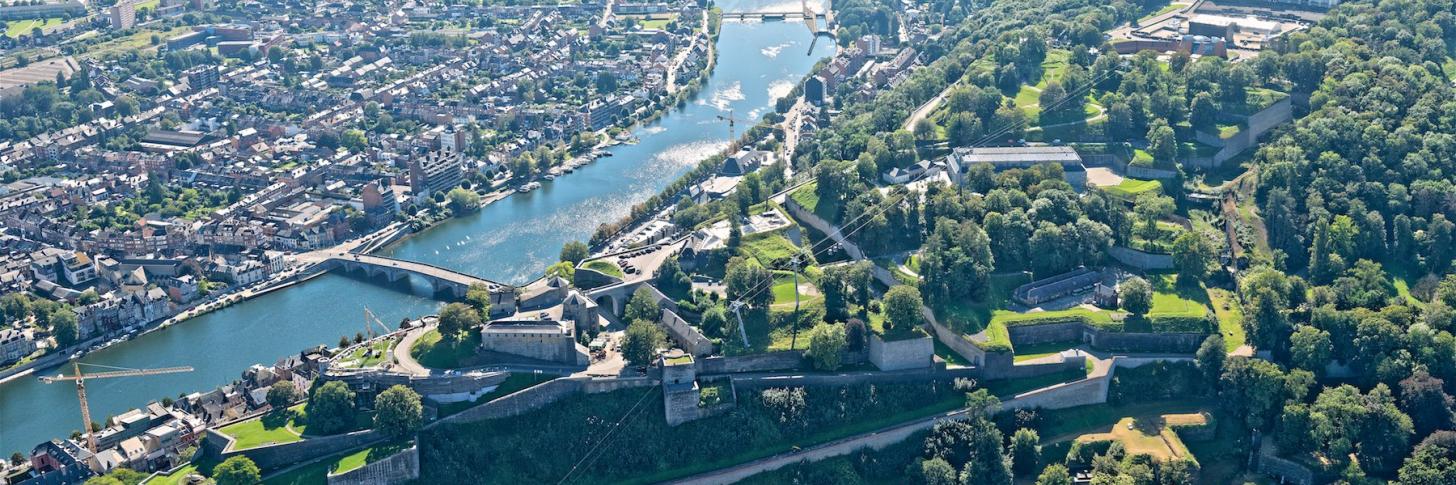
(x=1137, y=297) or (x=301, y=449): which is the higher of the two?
(x=1137, y=297)

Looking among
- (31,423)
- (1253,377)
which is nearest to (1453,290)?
(1253,377)

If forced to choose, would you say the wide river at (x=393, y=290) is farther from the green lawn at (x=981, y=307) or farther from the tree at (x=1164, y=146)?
the tree at (x=1164, y=146)

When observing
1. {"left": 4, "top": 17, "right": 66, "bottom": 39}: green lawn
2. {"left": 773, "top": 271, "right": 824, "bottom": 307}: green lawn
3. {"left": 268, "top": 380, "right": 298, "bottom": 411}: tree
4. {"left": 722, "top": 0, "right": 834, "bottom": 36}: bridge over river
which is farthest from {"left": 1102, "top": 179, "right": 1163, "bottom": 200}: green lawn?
{"left": 4, "top": 17, "right": 66, "bottom": 39}: green lawn

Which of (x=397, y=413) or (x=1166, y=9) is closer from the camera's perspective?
(x=397, y=413)

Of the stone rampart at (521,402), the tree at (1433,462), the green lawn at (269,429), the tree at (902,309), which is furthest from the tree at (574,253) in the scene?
the tree at (1433,462)

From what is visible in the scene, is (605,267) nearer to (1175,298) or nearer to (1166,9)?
(1175,298)

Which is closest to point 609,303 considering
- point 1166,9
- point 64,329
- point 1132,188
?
point 64,329

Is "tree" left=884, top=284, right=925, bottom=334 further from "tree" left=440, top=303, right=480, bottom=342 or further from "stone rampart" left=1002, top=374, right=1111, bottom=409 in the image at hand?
"tree" left=440, top=303, right=480, bottom=342
